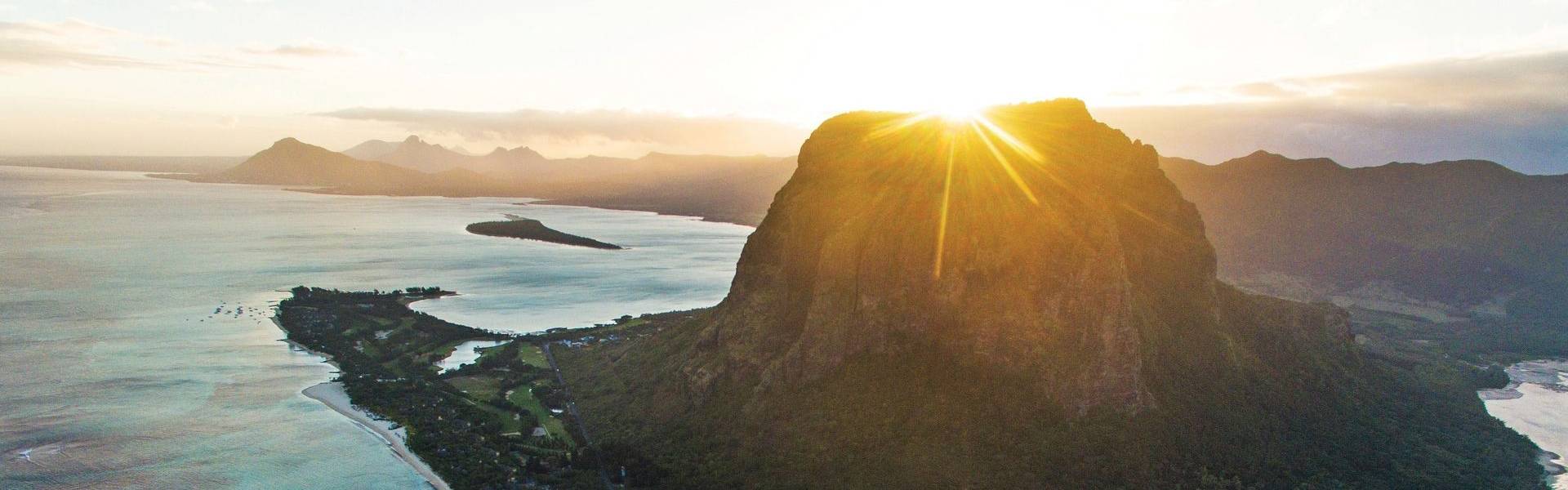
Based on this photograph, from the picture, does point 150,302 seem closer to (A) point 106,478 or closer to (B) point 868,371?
(A) point 106,478

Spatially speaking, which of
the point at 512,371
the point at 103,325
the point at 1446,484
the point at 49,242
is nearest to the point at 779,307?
the point at 512,371

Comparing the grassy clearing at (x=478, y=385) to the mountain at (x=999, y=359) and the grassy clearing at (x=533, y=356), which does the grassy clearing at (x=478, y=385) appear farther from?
the mountain at (x=999, y=359)

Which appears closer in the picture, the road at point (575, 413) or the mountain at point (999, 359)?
the mountain at point (999, 359)

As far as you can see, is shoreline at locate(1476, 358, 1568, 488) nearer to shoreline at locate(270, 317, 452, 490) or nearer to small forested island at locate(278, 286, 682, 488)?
small forested island at locate(278, 286, 682, 488)

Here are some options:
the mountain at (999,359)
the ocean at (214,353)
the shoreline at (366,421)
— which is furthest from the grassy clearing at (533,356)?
the shoreline at (366,421)

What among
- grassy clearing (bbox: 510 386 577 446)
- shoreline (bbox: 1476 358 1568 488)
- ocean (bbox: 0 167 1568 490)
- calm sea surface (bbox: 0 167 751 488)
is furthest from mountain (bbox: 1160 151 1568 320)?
grassy clearing (bbox: 510 386 577 446)

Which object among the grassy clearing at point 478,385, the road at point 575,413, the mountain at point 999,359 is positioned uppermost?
Result: the mountain at point 999,359
